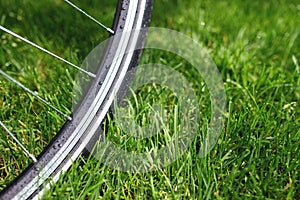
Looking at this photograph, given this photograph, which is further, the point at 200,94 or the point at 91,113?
the point at 200,94

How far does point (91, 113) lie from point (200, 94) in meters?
0.42

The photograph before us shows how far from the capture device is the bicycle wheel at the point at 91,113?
1018mm

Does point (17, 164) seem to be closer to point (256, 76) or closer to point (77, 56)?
point (77, 56)

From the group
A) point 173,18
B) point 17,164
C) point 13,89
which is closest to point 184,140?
point 17,164

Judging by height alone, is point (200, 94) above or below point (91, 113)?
above

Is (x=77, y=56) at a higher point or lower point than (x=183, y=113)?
higher

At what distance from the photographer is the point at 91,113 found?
1113mm

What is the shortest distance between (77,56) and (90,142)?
21.9 inches

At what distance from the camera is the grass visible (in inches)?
43.2

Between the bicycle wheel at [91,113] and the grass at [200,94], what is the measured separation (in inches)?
1.6

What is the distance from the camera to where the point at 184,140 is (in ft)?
3.99

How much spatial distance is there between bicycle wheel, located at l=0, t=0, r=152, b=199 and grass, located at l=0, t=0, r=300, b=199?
0.13 feet

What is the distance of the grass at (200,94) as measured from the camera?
1.10 m

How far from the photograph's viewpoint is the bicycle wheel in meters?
1.02
